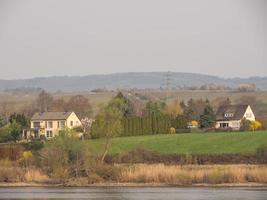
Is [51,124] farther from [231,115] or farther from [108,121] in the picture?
[108,121]

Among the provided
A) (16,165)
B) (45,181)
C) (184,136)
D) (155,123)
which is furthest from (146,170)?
(155,123)

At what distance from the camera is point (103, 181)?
63.0m

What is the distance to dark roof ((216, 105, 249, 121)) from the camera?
130500 millimetres

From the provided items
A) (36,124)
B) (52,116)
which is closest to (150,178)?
(36,124)

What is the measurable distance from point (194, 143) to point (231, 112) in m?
40.9

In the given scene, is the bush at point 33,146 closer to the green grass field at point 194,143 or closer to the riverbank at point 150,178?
the green grass field at point 194,143

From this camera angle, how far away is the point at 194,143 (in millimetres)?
91812

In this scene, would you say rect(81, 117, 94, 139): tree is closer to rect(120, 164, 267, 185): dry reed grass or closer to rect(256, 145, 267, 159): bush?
rect(256, 145, 267, 159): bush

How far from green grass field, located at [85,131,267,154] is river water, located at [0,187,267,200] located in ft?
80.4

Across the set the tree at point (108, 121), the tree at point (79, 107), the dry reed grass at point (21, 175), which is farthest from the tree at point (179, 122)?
the tree at point (79, 107)

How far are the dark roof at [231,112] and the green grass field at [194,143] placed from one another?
30446 millimetres

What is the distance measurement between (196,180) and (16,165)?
17224 mm

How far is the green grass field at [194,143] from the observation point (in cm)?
8556

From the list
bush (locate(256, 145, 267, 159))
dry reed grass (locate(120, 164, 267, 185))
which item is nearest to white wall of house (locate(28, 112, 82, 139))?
bush (locate(256, 145, 267, 159))
